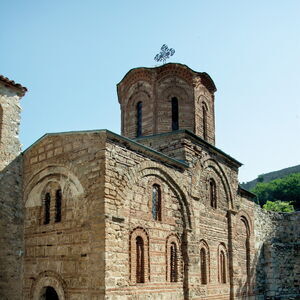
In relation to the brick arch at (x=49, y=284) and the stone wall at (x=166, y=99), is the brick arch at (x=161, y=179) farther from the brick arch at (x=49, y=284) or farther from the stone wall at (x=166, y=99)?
the stone wall at (x=166, y=99)

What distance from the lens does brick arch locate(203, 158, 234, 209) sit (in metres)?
13.3

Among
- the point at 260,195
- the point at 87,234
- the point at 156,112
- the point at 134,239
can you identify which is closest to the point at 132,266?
the point at 134,239

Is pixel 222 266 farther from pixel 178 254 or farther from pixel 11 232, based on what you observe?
pixel 11 232

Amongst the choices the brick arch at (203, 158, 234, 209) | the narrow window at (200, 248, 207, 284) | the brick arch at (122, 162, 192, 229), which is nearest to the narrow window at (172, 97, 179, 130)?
the brick arch at (203, 158, 234, 209)

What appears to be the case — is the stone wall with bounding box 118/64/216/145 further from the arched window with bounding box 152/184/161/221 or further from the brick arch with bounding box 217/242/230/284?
the arched window with bounding box 152/184/161/221

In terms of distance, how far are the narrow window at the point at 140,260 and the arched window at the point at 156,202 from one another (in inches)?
36.1

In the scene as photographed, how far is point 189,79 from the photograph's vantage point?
48.6 feet

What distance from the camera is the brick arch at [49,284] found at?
9.03 m

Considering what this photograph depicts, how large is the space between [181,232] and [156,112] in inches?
194

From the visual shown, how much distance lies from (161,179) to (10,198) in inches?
152

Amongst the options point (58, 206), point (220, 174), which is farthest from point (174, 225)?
point (220, 174)

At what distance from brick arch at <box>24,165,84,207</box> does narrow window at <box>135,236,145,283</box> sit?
5.92 feet

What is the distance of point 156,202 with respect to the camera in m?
10.6

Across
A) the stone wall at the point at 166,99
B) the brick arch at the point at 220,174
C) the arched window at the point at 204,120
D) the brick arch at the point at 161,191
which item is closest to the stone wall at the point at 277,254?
the brick arch at the point at 220,174
